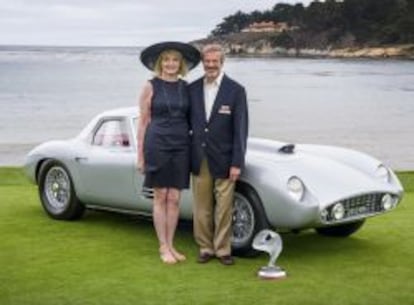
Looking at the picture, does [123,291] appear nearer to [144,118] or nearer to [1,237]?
[144,118]

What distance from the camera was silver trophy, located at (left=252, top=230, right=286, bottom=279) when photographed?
761 cm

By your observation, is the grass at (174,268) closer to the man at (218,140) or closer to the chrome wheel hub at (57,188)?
the chrome wheel hub at (57,188)

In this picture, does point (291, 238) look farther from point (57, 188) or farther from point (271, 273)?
point (57, 188)

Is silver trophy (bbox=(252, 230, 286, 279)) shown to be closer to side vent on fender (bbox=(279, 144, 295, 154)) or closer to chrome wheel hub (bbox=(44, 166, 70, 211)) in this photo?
side vent on fender (bbox=(279, 144, 295, 154))

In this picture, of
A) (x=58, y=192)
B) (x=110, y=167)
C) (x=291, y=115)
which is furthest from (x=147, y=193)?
(x=291, y=115)

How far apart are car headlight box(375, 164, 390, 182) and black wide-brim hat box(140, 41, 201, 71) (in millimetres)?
1901

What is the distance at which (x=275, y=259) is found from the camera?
776 centimetres

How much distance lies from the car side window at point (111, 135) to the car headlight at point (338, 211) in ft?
7.44

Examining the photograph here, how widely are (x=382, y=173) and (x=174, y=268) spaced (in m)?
2.13

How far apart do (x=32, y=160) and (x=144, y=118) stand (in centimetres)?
278

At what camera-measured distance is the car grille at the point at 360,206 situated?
8.12 metres

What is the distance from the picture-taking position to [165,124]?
806cm

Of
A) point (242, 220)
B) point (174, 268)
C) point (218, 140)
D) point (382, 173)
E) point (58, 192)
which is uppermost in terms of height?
point (218, 140)

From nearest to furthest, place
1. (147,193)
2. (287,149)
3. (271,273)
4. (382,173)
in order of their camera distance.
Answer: (271,273) < (287,149) < (382,173) < (147,193)
